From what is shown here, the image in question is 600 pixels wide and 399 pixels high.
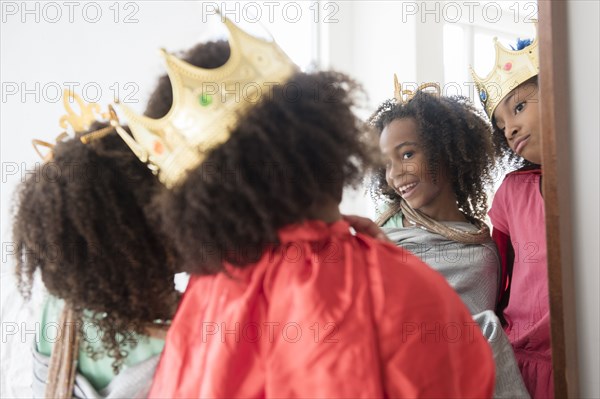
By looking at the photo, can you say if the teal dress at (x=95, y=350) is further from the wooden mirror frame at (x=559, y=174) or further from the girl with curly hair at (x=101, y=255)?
the wooden mirror frame at (x=559, y=174)

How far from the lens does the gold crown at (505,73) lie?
808mm

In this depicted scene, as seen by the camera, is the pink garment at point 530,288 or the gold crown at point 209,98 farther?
the pink garment at point 530,288

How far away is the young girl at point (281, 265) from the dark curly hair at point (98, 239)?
0.25ft

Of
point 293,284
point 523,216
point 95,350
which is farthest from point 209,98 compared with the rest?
point 523,216

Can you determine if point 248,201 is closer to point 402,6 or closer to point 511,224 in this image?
point 511,224

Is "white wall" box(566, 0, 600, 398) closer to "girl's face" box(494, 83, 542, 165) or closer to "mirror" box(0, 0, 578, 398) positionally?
"girl's face" box(494, 83, 542, 165)

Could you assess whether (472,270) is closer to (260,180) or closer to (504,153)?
(504,153)

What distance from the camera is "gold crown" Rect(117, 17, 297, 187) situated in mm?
531

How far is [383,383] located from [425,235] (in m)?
0.47

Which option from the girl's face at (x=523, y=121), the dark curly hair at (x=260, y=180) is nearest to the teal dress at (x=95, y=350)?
the dark curly hair at (x=260, y=180)

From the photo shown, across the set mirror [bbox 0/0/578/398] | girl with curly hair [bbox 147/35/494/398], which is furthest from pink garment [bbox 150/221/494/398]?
mirror [bbox 0/0/578/398]

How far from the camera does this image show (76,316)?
0.63 m

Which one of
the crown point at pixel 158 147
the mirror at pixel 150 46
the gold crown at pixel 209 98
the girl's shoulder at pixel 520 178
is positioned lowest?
the girl's shoulder at pixel 520 178

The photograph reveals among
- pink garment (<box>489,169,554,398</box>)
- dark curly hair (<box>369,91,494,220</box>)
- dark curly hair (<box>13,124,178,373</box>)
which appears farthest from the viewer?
dark curly hair (<box>369,91,494,220</box>)
